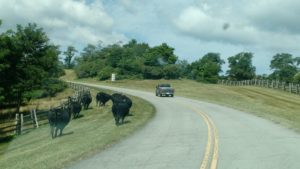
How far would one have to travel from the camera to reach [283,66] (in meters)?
145

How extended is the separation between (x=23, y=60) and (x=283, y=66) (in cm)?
11034

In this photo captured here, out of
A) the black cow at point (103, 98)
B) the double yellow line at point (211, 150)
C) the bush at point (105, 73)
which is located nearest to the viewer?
the double yellow line at point (211, 150)

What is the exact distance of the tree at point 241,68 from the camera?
13788 centimetres

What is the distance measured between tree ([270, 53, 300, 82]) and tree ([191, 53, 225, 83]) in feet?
56.0

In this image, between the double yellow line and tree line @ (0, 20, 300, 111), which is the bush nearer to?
tree line @ (0, 20, 300, 111)

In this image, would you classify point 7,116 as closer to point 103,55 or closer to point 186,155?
point 186,155

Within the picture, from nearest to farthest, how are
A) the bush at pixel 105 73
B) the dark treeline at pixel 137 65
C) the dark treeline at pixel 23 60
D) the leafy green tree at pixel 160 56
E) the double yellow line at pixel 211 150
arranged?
1. the double yellow line at pixel 211 150
2. the dark treeline at pixel 23 60
3. the bush at pixel 105 73
4. the dark treeline at pixel 137 65
5. the leafy green tree at pixel 160 56

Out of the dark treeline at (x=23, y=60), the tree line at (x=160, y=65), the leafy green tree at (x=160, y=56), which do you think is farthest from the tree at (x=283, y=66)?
the dark treeline at (x=23, y=60)

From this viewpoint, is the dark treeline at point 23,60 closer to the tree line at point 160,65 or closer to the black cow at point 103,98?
the black cow at point 103,98

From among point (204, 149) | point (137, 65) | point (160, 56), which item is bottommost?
point (204, 149)

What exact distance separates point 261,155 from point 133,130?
932cm

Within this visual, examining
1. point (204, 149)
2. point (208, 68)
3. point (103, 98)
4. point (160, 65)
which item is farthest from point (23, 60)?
point (208, 68)

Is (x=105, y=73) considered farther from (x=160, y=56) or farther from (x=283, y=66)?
(x=283, y=66)

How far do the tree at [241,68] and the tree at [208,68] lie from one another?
16.0 ft
